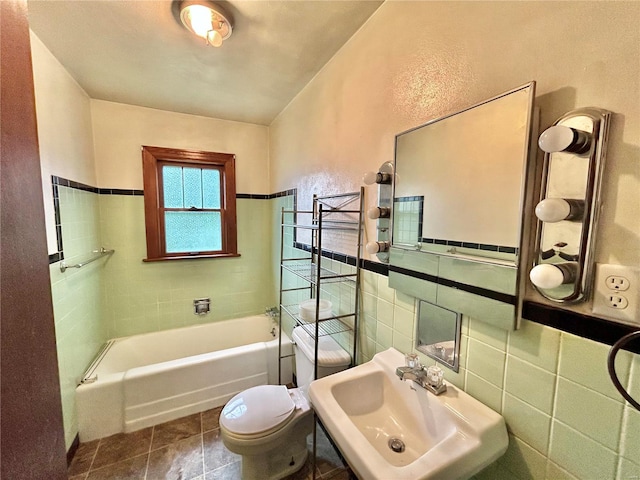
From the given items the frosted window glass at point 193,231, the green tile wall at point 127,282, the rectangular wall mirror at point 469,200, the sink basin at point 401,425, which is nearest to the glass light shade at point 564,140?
the rectangular wall mirror at point 469,200

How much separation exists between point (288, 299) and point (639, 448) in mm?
2121

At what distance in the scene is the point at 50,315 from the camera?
1.89 ft

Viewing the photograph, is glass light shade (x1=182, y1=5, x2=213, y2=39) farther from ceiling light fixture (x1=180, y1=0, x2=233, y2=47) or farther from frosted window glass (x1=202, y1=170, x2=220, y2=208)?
frosted window glass (x1=202, y1=170, x2=220, y2=208)

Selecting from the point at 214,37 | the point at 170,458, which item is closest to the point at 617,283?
the point at 214,37

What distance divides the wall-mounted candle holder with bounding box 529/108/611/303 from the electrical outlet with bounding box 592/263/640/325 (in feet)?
0.06

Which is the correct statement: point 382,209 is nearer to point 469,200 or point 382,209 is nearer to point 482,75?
point 469,200

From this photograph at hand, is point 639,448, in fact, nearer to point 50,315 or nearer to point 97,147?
point 50,315

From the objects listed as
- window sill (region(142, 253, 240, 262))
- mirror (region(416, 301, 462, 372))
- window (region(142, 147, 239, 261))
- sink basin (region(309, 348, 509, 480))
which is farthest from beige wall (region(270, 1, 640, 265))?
window sill (region(142, 253, 240, 262))

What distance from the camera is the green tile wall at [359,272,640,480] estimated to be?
604 millimetres

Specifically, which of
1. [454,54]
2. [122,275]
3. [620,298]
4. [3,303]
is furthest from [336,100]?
[122,275]

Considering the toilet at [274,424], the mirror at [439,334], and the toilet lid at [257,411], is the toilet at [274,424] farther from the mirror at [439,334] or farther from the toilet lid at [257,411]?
the mirror at [439,334]

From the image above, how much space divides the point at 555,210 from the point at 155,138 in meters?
2.88

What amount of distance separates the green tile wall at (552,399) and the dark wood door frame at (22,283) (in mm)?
1140

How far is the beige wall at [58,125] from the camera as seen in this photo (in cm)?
144
